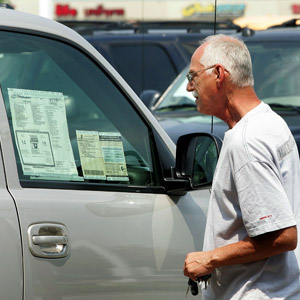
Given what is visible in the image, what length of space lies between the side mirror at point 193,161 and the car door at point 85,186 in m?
0.08

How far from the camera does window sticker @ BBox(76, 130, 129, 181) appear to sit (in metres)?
3.31

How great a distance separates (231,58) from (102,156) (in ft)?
2.41

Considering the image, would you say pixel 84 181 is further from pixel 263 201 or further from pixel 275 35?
pixel 275 35

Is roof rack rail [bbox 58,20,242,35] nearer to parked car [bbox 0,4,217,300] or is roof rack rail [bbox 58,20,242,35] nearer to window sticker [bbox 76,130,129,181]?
parked car [bbox 0,4,217,300]

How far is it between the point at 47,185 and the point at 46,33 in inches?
22.0

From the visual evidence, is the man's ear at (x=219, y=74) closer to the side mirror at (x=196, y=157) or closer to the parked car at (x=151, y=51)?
the side mirror at (x=196, y=157)

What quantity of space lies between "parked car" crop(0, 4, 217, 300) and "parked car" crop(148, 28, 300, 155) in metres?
2.70

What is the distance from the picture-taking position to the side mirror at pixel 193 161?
11.2 feet

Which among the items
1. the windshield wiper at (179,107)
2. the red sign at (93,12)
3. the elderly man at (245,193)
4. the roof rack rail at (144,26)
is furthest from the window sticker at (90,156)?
the red sign at (93,12)

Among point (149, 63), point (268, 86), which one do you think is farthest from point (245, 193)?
point (149, 63)

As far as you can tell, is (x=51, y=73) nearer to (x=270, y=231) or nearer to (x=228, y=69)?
(x=228, y=69)

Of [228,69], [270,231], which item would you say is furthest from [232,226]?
[228,69]

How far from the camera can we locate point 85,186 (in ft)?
10.6

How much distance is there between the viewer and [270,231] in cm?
267
